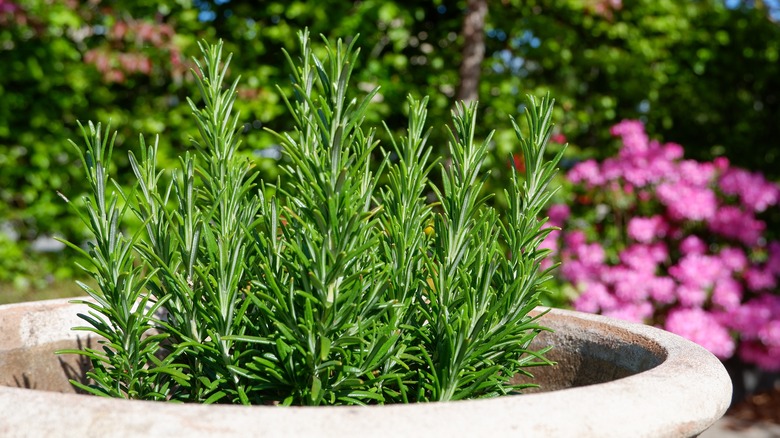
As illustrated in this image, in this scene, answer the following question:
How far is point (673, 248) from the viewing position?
16.2 ft

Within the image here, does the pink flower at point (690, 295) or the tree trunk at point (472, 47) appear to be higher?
the tree trunk at point (472, 47)

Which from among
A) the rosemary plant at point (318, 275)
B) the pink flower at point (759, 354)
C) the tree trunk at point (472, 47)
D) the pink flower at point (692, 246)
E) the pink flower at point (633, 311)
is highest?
the tree trunk at point (472, 47)

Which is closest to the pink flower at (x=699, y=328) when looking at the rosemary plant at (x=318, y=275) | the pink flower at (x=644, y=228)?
the pink flower at (x=644, y=228)

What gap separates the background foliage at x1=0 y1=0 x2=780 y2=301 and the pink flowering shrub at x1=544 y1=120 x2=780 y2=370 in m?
0.51

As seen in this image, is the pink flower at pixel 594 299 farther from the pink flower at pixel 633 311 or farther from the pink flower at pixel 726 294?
the pink flower at pixel 726 294

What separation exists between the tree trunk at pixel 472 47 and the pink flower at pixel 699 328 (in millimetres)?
1989

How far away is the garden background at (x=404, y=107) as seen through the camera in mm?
4539

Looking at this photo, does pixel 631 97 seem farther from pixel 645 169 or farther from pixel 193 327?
pixel 193 327

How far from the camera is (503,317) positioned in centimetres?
106

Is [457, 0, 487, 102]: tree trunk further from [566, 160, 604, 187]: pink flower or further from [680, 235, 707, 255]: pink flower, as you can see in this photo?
[680, 235, 707, 255]: pink flower

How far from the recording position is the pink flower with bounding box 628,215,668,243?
15.3 ft

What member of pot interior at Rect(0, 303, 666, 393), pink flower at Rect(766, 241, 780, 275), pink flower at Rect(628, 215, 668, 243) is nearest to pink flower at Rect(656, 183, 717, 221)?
pink flower at Rect(628, 215, 668, 243)

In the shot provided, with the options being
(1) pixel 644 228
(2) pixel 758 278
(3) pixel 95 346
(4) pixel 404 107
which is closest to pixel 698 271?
(1) pixel 644 228

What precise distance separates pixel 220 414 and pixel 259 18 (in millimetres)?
4568
